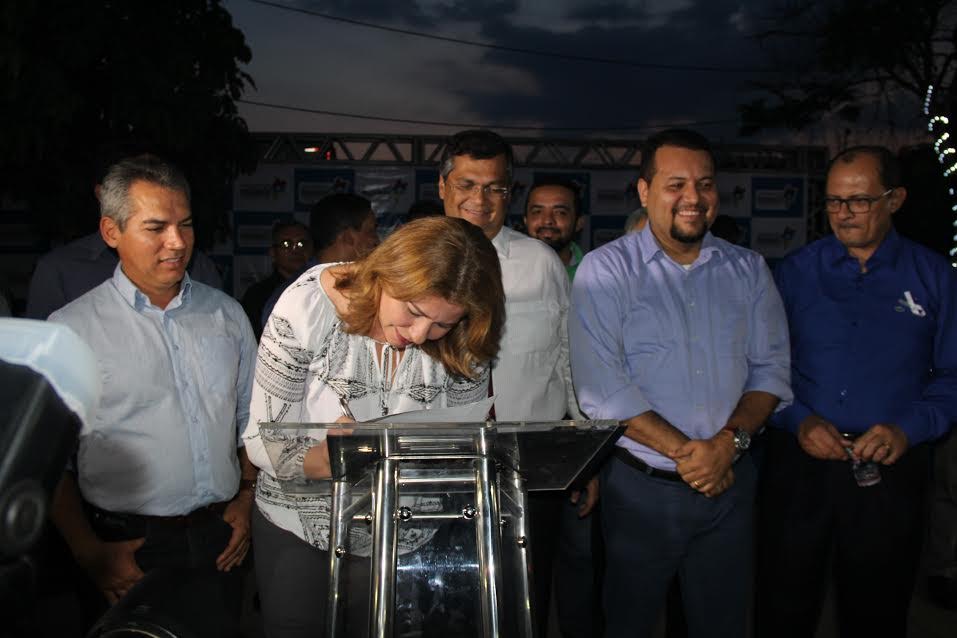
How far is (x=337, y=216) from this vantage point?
4.02m

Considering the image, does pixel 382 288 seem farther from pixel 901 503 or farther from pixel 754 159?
pixel 754 159

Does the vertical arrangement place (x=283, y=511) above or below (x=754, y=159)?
below

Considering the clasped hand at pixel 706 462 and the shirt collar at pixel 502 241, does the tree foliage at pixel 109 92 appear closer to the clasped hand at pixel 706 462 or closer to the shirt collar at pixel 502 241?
the shirt collar at pixel 502 241

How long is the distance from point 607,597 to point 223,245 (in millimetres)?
7062

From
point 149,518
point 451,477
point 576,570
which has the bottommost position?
point 576,570

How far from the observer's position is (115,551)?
82.9 inches

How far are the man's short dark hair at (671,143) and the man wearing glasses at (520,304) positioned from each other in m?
0.45

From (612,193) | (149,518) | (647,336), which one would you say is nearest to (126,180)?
(149,518)

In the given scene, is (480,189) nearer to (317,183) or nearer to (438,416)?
(438,416)

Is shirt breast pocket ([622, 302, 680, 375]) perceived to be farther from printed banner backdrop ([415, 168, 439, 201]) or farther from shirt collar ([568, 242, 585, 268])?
printed banner backdrop ([415, 168, 439, 201])

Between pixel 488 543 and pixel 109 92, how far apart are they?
689cm

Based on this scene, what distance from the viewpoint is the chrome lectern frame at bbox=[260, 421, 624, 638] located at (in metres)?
1.45

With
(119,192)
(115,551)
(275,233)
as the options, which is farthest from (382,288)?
(275,233)

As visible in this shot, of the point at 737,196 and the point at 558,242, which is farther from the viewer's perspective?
the point at 737,196
